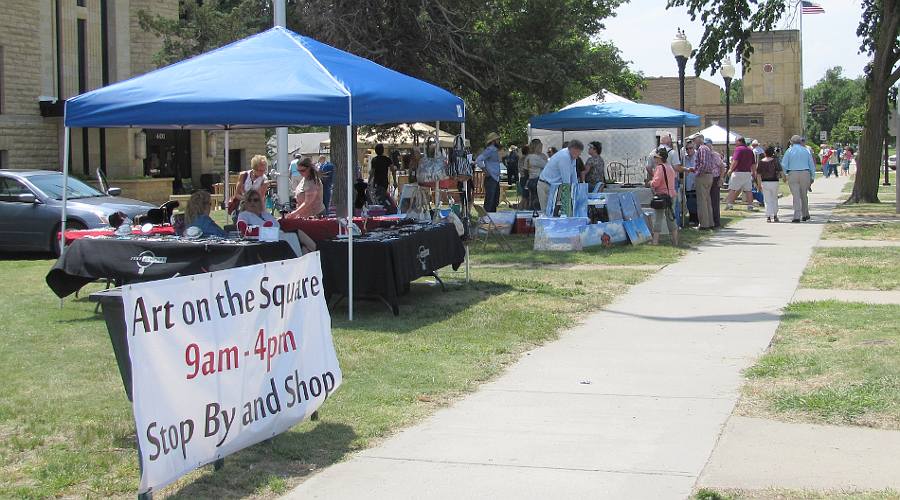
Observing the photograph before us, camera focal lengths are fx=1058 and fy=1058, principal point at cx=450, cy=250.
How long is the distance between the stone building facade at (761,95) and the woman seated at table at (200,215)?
67.9 m

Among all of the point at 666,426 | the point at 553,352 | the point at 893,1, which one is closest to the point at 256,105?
the point at 553,352

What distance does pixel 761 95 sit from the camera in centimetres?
9119

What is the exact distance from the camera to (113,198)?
59.4ft

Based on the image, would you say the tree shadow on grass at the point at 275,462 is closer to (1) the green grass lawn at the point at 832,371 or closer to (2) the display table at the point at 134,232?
(1) the green grass lawn at the point at 832,371

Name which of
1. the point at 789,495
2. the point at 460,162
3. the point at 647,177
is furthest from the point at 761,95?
the point at 789,495

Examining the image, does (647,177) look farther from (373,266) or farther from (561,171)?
(373,266)

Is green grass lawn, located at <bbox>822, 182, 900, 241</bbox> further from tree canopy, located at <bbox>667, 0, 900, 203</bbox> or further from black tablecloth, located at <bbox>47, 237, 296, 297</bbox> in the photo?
black tablecloth, located at <bbox>47, 237, 296, 297</bbox>

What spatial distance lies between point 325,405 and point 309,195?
6652 mm

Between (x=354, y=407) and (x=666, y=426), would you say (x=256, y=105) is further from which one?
(x=666, y=426)

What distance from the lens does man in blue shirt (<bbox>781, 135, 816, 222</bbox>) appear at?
21.5 m

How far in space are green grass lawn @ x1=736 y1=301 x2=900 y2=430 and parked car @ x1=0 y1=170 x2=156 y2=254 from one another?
1128cm

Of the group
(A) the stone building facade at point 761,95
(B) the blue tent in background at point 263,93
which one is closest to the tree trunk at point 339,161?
(B) the blue tent in background at point 263,93

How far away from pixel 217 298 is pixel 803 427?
11.9 ft

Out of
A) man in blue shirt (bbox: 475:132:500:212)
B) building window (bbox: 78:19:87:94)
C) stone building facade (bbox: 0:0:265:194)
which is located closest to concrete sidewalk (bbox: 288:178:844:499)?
man in blue shirt (bbox: 475:132:500:212)
